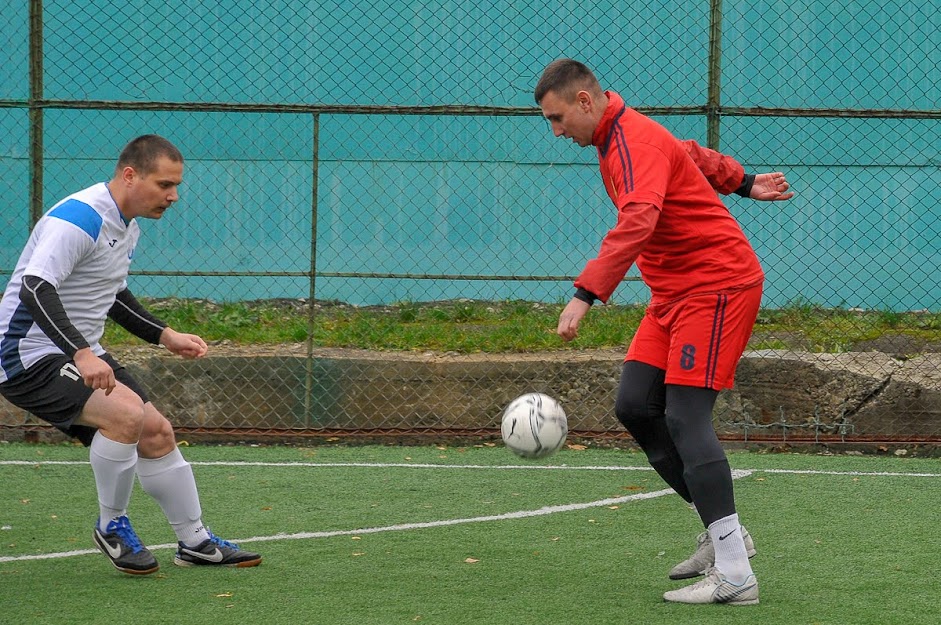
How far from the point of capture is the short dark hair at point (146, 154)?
193 inches

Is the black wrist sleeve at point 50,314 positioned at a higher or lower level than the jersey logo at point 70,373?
higher

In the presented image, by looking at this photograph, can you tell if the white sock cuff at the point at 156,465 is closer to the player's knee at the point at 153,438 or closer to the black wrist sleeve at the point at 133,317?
the player's knee at the point at 153,438

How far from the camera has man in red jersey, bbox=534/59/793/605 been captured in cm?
437

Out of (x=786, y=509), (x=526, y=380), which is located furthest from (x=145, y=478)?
(x=526, y=380)

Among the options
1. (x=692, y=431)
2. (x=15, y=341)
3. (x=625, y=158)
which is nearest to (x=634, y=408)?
(x=692, y=431)

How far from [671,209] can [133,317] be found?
2.41 metres

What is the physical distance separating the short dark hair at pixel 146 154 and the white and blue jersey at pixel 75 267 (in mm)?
169

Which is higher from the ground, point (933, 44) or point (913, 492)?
point (933, 44)

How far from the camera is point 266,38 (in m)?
9.94

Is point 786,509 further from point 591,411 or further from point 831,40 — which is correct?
point 831,40

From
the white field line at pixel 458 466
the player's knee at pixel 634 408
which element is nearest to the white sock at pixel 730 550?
the player's knee at pixel 634 408

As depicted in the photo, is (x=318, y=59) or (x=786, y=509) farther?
(x=318, y=59)

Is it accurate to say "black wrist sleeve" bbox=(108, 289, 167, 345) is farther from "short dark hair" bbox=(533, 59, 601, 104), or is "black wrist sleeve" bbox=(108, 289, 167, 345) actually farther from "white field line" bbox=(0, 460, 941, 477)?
"white field line" bbox=(0, 460, 941, 477)

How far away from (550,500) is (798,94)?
4891 mm
